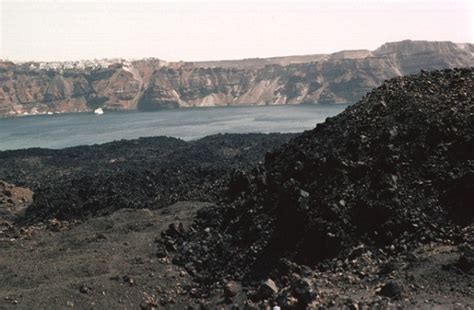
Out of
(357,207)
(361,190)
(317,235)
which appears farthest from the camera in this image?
(361,190)

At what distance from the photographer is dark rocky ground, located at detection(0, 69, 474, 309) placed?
10555 mm

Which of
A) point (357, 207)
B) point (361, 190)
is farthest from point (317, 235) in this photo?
point (361, 190)

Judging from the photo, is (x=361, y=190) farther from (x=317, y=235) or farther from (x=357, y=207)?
(x=317, y=235)

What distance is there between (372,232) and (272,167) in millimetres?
5760

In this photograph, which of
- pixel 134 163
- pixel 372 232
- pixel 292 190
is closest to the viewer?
pixel 372 232

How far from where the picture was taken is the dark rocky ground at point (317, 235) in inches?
416

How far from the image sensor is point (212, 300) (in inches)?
500

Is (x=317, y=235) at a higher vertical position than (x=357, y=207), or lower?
lower

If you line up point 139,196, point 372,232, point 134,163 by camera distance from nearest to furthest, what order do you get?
point 372,232 < point 139,196 < point 134,163

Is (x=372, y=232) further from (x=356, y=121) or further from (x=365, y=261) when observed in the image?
(x=356, y=121)

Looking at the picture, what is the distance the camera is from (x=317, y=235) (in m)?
12.5

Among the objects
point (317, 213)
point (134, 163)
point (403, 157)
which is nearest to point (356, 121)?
point (403, 157)

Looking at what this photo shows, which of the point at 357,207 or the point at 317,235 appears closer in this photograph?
the point at 317,235

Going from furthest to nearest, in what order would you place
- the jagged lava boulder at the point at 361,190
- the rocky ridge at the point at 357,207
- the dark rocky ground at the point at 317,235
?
1. the jagged lava boulder at the point at 361,190
2. the rocky ridge at the point at 357,207
3. the dark rocky ground at the point at 317,235
